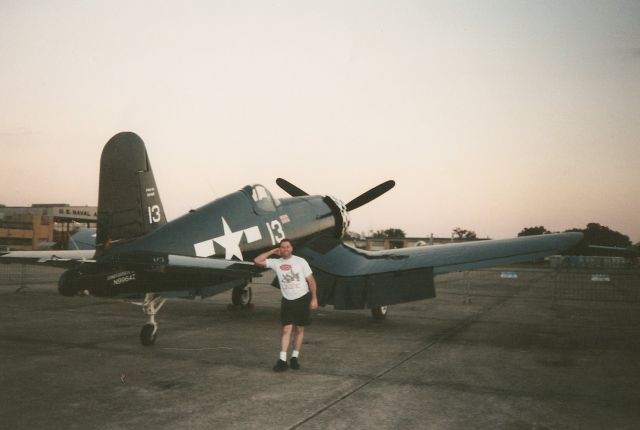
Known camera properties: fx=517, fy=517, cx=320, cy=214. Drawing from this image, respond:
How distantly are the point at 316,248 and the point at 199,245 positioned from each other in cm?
389

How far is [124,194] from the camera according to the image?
8.35 meters

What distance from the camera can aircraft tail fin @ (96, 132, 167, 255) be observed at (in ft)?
26.5

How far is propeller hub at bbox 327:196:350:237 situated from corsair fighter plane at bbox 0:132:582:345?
4.09ft

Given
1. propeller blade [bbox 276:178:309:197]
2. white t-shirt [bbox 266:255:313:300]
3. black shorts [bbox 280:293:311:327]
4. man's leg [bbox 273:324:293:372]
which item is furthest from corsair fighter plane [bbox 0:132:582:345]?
propeller blade [bbox 276:178:309:197]

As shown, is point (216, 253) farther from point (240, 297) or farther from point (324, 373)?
point (240, 297)

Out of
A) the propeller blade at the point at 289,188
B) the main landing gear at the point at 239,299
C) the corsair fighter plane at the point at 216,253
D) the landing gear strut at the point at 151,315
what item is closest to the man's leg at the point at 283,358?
the corsair fighter plane at the point at 216,253

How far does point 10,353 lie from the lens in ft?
23.1

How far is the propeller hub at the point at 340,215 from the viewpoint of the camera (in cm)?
1300

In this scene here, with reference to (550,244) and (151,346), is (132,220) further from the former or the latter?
(550,244)

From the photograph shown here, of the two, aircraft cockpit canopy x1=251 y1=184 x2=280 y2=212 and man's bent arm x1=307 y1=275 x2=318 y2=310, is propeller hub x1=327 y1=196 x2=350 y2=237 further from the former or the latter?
man's bent arm x1=307 y1=275 x2=318 y2=310

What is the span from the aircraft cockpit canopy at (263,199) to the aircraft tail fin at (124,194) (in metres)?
1.93

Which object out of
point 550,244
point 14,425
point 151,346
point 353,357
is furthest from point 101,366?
point 550,244

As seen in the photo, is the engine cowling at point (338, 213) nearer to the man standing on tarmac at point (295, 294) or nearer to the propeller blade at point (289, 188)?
the propeller blade at point (289, 188)

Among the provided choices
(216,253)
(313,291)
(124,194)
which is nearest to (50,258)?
(124,194)
